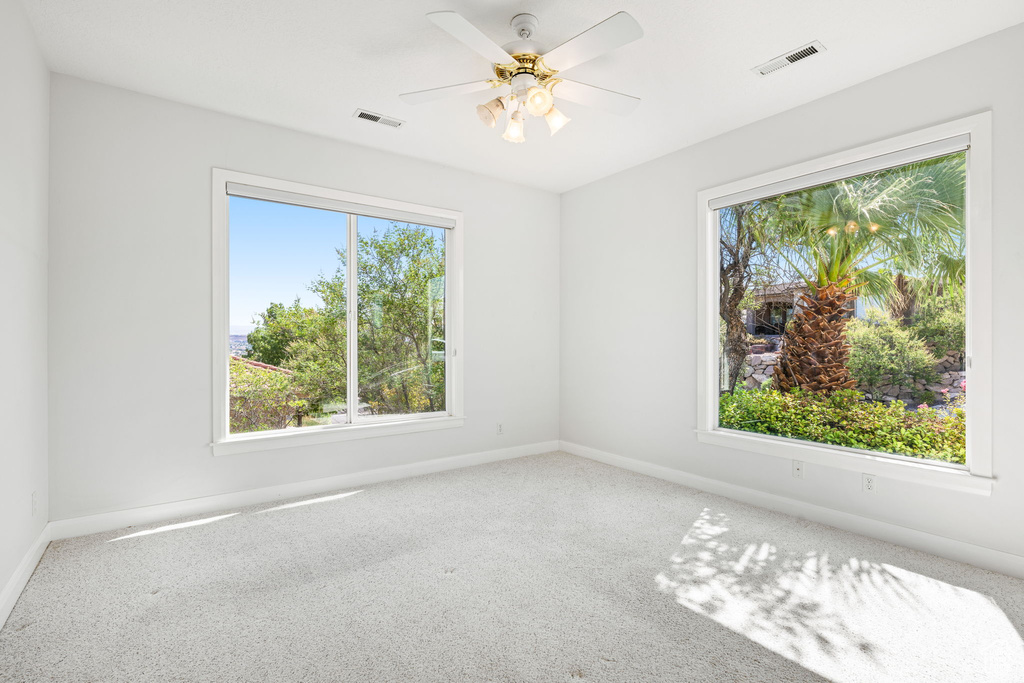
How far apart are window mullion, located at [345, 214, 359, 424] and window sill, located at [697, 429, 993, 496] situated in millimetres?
2623

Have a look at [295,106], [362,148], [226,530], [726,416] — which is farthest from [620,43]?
[226,530]

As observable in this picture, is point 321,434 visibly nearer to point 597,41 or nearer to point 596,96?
point 596,96

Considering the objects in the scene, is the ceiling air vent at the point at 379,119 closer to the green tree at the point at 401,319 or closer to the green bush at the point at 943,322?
the green tree at the point at 401,319

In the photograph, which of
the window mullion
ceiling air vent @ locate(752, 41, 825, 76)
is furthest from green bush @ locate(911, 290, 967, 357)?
the window mullion

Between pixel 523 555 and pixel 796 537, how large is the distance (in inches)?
61.0

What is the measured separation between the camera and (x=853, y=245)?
120 inches

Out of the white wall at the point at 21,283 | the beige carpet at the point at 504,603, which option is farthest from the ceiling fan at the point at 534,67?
the beige carpet at the point at 504,603

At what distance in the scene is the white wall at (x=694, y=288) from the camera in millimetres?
2434

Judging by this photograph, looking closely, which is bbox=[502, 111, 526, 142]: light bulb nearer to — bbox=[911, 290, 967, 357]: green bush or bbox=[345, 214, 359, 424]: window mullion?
bbox=[345, 214, 359, 424]: window mullion

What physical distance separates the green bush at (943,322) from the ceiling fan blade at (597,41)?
2.16 m

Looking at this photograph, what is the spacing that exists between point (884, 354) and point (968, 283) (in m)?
0.54

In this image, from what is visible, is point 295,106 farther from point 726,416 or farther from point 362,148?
point 726,416

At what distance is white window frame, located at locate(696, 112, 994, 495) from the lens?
98.0 inches

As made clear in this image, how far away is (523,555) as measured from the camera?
263 cm
